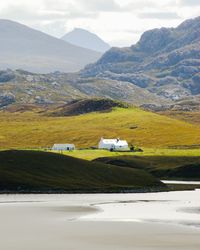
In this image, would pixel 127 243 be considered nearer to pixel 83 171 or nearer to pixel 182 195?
pixel 182 195

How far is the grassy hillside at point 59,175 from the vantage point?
146 m

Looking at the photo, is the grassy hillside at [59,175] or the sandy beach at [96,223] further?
the grassy hillside at [59,175]

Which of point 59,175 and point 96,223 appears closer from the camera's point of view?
point 96,223

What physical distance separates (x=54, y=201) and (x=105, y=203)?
368 inches

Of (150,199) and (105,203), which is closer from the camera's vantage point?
(105,203)

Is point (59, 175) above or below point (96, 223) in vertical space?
below

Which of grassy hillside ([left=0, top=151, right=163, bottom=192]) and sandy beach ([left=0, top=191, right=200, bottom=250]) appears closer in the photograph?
sandy beach ([left=0, top=191, right=200, bottom=250])

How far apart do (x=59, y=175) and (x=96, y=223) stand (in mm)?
66906

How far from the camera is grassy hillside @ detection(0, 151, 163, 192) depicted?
146 metres

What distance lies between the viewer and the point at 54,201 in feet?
411

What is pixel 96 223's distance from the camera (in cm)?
9169

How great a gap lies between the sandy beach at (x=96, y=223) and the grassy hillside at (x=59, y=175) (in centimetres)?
1015

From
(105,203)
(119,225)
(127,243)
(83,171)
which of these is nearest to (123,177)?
(83,171)

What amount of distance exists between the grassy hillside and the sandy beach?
10148 mm
